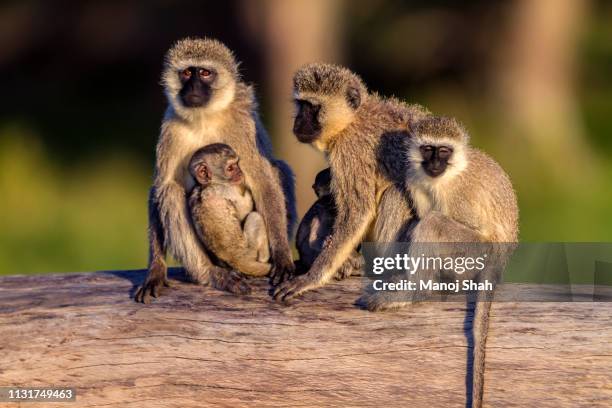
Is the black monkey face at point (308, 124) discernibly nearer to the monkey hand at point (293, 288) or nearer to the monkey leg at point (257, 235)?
the monkey leg at point (257, 235)

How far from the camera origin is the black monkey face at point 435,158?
683 centimetres

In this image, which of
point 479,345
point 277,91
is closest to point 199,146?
point 479,345

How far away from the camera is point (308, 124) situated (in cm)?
738

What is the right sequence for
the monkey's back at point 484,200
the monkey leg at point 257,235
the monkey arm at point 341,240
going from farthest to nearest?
the monkey leg at point 257,235
the monkey arm at point 341,240
the monkey's back at point 484,200

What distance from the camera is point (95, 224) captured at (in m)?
15.8

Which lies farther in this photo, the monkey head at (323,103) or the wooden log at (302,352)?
the monkey head at (323,103)

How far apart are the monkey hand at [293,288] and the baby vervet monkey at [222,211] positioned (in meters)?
0.49

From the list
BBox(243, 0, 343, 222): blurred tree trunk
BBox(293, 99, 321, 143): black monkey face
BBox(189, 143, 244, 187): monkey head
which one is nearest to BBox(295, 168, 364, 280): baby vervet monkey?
BBox(293, 99, 321, 143): black monkey face

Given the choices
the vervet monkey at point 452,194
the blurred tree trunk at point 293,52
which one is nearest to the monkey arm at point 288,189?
the vervet monkey at point 452,194

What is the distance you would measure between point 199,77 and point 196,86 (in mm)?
87

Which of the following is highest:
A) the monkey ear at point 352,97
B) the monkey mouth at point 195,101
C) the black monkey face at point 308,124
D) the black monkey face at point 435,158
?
the monkey ear at point 352,97

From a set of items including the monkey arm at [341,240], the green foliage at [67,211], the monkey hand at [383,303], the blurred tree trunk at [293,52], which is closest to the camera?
the monkey hand at [383,303]

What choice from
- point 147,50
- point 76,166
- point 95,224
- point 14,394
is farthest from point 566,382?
point 147,50

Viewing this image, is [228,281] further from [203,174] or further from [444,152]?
[444,152]
